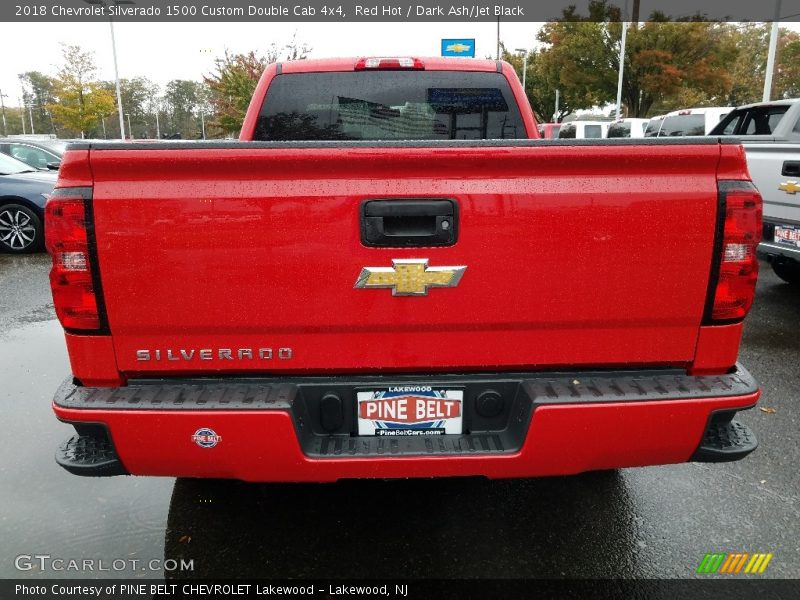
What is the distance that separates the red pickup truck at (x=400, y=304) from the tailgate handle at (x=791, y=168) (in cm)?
421

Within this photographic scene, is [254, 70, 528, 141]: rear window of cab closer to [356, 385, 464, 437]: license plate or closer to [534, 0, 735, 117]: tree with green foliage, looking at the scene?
[356, 385, 464, 437]: license plate

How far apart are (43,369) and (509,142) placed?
4.21m

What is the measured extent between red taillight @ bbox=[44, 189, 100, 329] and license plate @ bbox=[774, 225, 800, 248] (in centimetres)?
576

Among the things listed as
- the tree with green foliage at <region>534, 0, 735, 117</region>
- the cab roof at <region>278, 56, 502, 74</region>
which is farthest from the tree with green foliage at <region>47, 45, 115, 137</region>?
the cab roof at <region>278, 56, 502, 74</region>

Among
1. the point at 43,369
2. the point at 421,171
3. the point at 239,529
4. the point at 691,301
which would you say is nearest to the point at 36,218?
the point at 43,369

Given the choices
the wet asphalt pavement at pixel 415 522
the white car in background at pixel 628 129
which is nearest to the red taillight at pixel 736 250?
the wet asphalt pavement at pixel 415 522

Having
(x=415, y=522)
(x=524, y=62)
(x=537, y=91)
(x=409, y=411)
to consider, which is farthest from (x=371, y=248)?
(x=537, y=91)

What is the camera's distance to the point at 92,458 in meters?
2.11

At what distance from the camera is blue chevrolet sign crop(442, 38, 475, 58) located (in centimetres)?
1578

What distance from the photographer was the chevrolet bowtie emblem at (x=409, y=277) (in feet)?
6.44

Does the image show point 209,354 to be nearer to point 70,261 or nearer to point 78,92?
point 70,261

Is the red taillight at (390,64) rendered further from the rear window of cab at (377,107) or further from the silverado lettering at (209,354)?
the silverado lettering at (209,354)

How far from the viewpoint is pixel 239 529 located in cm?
269

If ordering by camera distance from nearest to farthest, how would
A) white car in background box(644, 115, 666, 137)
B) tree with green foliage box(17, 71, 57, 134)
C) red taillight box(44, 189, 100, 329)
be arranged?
red taillight box(44, 189, 100, 329) → white car in background box(644, 115, 666, 137) → tree with green foliage box(17, 71, 57, 134)
